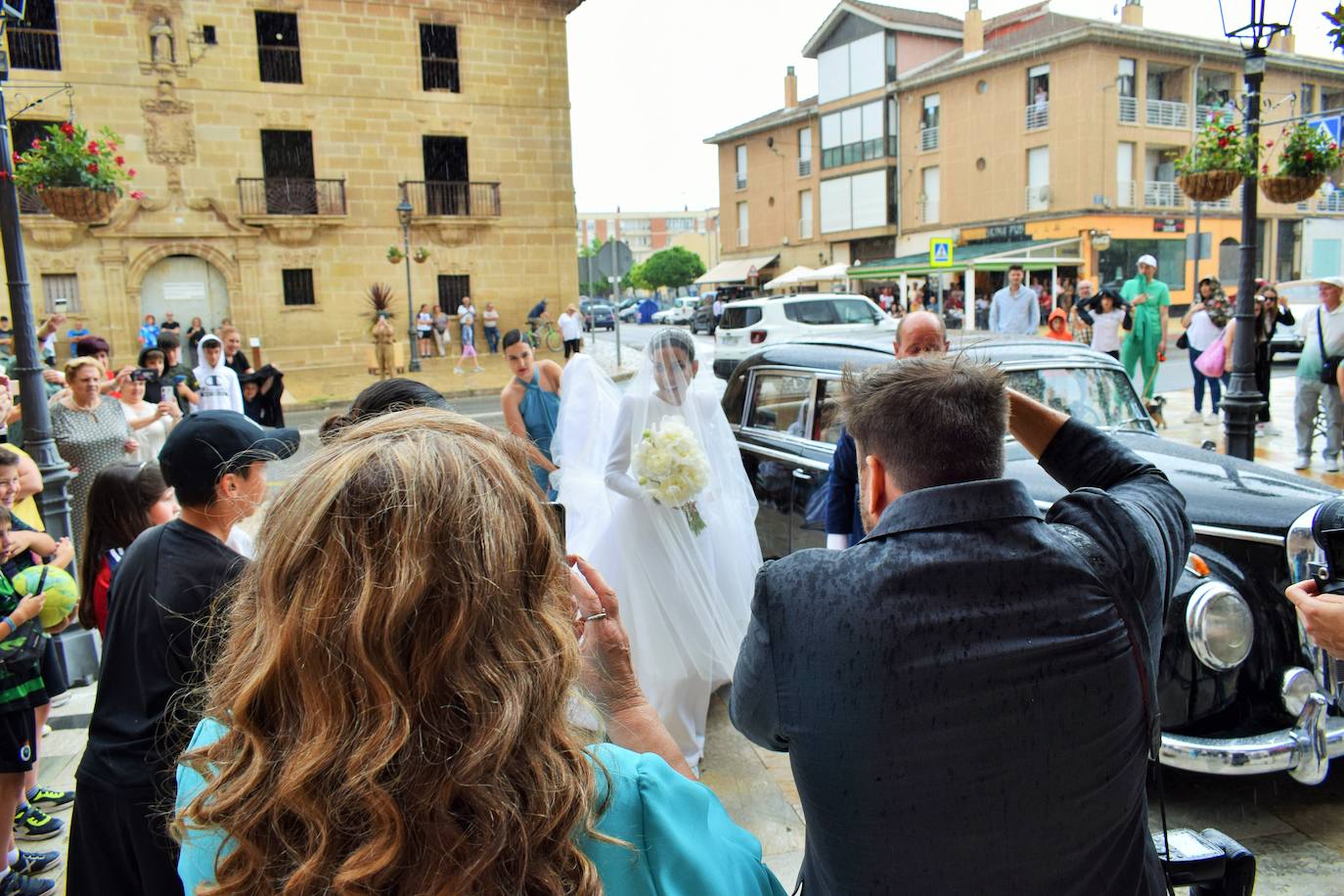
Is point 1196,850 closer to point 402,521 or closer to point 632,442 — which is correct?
point 402,521

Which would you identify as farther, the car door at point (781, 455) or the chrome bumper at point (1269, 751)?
the car door at point (781, 455)

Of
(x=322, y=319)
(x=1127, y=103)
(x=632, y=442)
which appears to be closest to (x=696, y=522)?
(x=632, y=442)

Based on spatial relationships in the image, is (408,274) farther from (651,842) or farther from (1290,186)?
(651,842)

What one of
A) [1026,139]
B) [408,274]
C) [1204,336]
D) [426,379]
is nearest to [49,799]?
[1204,336]

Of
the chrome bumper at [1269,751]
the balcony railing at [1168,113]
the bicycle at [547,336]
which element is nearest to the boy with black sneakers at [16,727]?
the chrome bumper at [1269,751]

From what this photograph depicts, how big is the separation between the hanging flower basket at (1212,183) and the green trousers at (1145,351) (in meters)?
3.77

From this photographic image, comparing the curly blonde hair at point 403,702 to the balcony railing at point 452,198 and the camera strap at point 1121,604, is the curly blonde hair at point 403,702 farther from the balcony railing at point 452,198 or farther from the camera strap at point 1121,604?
the balcony railing at point 452,198

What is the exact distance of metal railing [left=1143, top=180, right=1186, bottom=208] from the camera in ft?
116

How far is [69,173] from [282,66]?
697 inches

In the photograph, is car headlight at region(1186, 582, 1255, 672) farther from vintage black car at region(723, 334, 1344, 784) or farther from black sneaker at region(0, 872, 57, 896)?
black sneaker at region(0, 872, 57, 896)

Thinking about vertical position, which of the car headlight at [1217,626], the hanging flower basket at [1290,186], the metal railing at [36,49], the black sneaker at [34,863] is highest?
the metal railing at [36,49]

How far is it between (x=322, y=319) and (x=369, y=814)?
1064 inches

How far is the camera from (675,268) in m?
74.4

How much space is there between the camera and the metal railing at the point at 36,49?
73.7 ft
